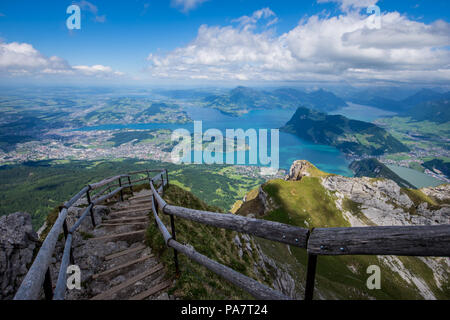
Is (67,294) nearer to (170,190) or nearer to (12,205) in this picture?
(170,190)

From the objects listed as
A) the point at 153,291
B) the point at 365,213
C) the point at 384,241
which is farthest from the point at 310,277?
the point at 365,213

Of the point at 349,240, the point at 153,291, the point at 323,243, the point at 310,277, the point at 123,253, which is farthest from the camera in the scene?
the point at 123,253

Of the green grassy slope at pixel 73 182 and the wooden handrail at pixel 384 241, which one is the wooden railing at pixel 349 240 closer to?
the wooden handrail at pixel 384 241

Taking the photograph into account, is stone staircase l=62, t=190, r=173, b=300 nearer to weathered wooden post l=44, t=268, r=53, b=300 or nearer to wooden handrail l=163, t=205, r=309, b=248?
weathered wooden post l=44, t=268, r=53, b=300

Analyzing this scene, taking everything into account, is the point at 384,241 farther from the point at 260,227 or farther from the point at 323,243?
the point at 260,227

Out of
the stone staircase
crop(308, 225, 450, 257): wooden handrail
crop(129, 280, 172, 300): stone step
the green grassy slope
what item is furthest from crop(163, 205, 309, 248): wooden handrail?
the green grassy slope

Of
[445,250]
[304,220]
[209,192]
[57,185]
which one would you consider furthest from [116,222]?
[57,185]
